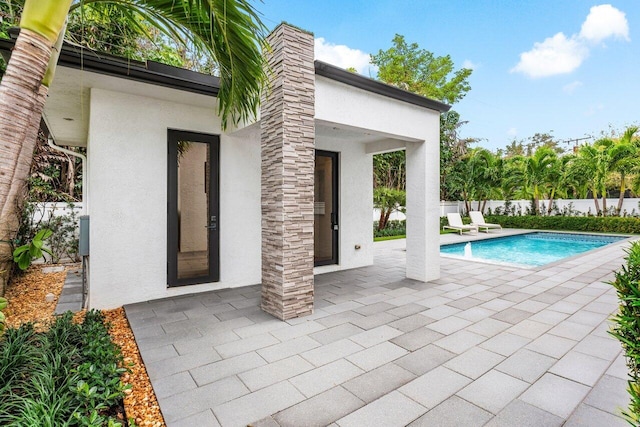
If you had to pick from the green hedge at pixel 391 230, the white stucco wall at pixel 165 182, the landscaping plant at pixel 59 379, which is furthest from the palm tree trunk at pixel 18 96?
the green hedge at pixel 391 230

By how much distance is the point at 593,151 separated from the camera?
1848 centimetres

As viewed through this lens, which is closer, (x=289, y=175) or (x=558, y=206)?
(x=289, y=175)

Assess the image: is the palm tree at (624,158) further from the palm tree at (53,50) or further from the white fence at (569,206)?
the palm tree at (53,50)

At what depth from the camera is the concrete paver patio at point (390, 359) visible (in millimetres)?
2730

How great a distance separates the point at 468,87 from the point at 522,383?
32.1m

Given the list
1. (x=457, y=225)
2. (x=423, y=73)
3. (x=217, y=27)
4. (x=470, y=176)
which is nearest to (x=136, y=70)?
(x=217, y=27)

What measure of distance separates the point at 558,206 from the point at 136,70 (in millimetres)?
24984

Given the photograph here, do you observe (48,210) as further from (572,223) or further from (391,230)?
(572,223)

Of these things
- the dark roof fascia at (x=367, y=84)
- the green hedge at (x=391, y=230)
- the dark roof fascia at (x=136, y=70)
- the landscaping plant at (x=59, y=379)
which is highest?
the dark roof fascia at (x=367, y=84)

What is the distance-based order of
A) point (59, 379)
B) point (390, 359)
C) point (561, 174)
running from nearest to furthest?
point (59, 379), point (390, 359), point (561, 174)

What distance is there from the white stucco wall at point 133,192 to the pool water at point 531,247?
9.77 metres

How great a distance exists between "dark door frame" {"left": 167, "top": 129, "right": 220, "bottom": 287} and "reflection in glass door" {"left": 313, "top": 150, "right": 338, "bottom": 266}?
280 centimetres

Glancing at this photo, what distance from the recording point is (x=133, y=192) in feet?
18.8

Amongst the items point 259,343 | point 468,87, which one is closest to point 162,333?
point 259,343
